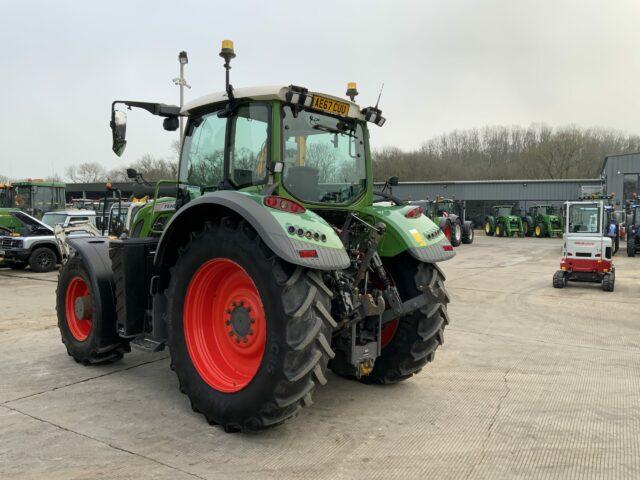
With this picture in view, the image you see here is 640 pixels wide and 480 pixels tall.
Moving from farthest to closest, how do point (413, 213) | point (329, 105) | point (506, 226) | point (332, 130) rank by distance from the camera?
point (506, 226)
point (413, 213)
point (332, 130)
point (329, 105)

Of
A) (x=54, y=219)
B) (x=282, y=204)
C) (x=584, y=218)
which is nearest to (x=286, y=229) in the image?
(x=282, y=204)

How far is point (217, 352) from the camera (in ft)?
12.8

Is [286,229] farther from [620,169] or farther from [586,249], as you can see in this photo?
[620,169]

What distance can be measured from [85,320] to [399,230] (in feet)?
10.7

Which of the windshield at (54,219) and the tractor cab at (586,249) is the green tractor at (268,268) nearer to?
the tractor cab at (586,249)

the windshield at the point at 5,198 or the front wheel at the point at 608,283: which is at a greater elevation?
the windshield at the point at 5,198

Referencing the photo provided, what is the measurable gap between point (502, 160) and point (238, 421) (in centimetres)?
6921

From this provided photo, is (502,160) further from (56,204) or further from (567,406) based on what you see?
(567,406)

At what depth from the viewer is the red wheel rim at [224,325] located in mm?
3639

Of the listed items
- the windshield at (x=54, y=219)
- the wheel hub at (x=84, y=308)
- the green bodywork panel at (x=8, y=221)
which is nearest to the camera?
the wheel hub at (x=84, y=308)

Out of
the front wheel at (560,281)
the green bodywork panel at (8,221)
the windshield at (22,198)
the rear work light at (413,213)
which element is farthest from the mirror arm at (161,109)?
the windshield at (22,198)

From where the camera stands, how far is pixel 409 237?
13.7 ft

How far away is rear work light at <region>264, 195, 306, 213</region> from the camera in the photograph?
3.39m

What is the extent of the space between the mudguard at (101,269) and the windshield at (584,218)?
1050 centimetres
